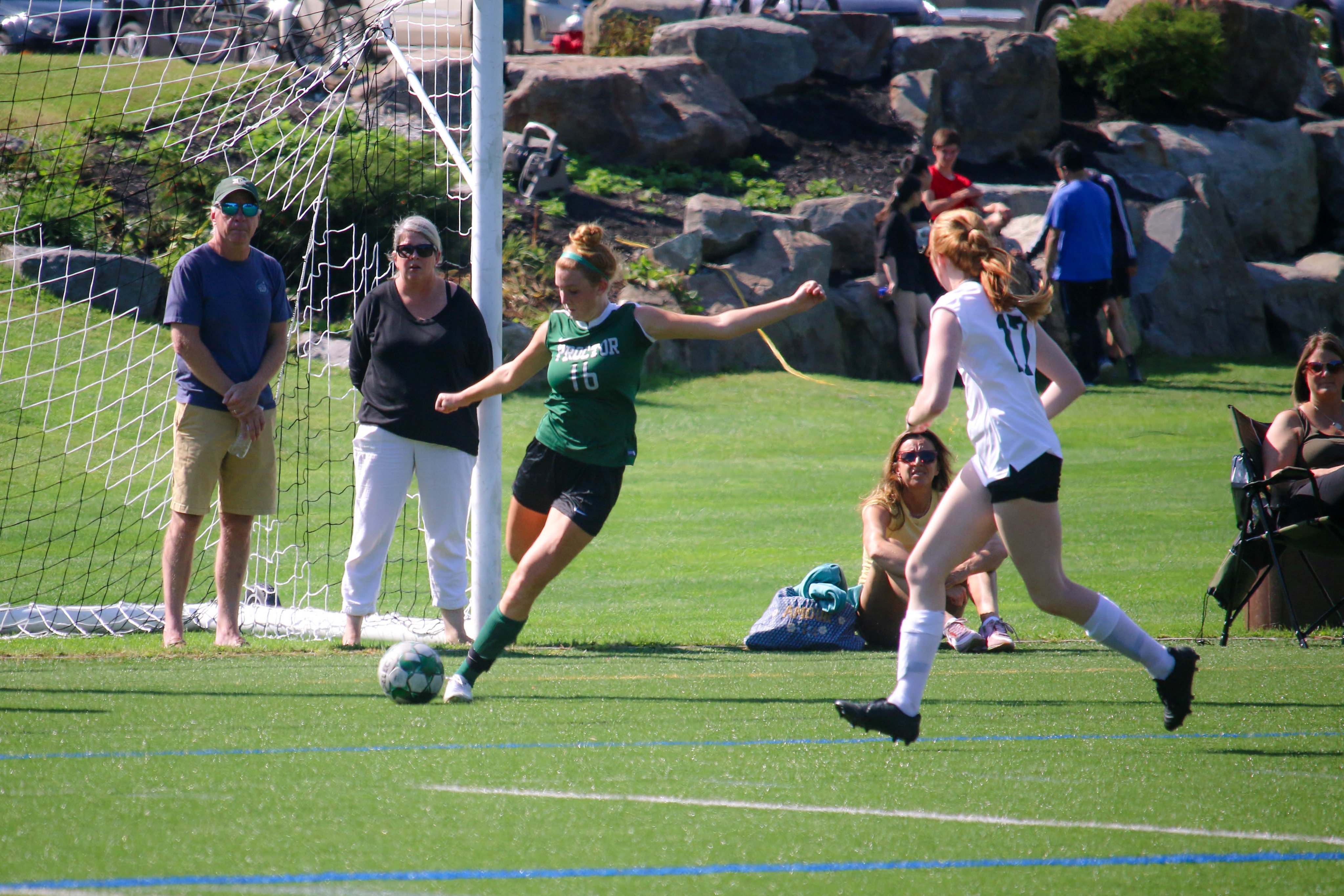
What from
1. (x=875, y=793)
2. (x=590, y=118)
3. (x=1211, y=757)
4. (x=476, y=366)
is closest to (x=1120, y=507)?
(x=476, y=366)

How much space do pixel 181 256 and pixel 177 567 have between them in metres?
5.73

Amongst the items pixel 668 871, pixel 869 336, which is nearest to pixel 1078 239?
pixel 869 336

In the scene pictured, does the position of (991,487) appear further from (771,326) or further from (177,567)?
(771,326)

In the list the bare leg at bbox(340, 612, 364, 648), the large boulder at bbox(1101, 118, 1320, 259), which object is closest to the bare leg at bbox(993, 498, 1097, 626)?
the bare leg at bbox(340, 612, 364, 648)

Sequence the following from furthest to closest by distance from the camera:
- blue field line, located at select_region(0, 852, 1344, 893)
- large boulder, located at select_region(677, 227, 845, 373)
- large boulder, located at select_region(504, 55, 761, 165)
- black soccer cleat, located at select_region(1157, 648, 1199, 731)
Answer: large boulder, located at select_region(504, 55, 761, 165) → large boulder, located at select_region(677, 227, 845, 373) → black soccer cleat, located at select_region(1157, 648, 1199, 731) → blue field line, located at select_region(0, 852, 1344, 893)

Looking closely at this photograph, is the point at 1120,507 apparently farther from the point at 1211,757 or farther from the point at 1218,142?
the point at 1218,142

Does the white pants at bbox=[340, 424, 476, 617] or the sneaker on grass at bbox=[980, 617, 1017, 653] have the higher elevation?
the white pants at bbox=[340, 424, 476, 617]

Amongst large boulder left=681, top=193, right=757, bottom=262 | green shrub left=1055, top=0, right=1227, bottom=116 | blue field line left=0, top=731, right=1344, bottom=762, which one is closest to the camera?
blue field line left=0, top=731, right=1344, bottom=762

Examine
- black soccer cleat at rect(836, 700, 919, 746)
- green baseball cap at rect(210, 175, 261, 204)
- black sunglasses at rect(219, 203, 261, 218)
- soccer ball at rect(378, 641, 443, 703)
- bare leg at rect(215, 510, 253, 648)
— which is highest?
green baseball cap at rect(210, 175, 261, 204)

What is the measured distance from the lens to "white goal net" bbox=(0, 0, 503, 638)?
855cm

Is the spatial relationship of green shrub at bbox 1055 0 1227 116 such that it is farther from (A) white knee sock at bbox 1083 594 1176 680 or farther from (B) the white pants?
(A) white knee sock at bbox 1083 594 1176 680

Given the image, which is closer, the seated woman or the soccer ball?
the soccer ball

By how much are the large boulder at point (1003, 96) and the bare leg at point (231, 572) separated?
58.1 ft

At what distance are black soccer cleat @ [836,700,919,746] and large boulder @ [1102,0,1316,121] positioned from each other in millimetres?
23070
